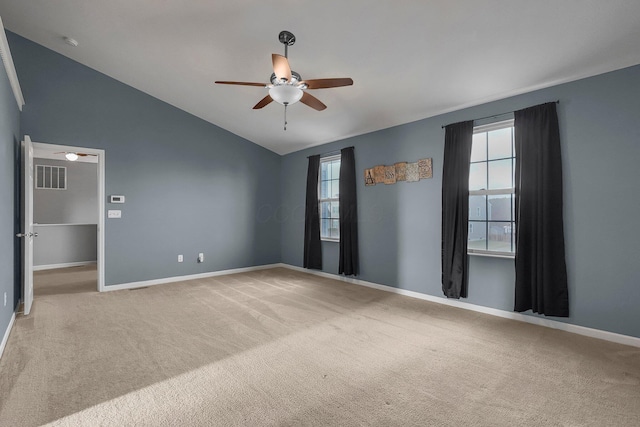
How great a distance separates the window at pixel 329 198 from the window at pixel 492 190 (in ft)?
7.95

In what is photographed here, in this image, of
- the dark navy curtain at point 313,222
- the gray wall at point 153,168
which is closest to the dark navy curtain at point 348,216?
the dark navy curtain at point 313,222

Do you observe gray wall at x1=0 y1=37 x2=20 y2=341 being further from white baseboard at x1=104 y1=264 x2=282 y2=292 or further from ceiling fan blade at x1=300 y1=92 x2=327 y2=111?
ceiling fan blade at x1=300 y1=92 x2=327 y2=111

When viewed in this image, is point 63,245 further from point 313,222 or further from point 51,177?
point 313,222

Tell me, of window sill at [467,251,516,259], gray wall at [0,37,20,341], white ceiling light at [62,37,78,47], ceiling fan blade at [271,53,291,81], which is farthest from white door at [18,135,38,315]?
window sill at [467,251,516,259]

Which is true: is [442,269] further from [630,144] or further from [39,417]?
[39,417]

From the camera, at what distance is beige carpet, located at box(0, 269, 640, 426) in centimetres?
182

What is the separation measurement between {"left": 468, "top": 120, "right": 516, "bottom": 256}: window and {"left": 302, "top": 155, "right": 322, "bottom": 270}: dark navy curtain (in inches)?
111

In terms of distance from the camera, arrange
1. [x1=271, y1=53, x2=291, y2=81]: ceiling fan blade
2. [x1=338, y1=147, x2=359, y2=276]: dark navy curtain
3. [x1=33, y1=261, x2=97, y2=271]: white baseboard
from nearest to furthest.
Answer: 1. [x1=271, y1=53, x2=291, y2=81]: ceiling fan blade
2. [x1=338, y1=147, x2=359, y2=276]: dark navy curtain
3. [x1=33, y1=261, x2=97, y2=271]: white baseboard

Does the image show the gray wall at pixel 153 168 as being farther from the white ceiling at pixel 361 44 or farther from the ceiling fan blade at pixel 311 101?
the ceiling fan blade at pixel 311 101

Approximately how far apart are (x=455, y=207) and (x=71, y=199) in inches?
316

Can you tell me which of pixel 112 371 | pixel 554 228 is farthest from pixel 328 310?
pixel 554 228

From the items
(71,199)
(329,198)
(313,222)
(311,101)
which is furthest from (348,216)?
(71,199)

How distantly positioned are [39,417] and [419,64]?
13.4 feet

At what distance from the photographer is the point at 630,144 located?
2803 millimetres
